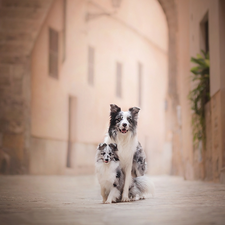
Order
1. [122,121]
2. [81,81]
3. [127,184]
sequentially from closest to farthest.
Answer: [122,121]
[127,184]
[81,81]

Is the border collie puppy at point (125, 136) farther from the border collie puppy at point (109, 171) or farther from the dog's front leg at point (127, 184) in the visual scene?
the border collie puppy at point (109, 171)

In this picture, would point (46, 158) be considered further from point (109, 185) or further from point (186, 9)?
point (109, 185)

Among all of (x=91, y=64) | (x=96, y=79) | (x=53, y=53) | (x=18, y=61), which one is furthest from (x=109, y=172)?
(x=96, y=79)

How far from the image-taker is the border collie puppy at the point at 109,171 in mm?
4973

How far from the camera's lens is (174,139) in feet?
61.7

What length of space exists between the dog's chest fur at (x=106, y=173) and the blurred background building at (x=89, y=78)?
4.12 metres

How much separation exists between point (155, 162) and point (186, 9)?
549 inches

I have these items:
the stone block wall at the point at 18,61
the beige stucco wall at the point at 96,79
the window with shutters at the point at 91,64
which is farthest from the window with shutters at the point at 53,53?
the window with shutters at the point at 91,64

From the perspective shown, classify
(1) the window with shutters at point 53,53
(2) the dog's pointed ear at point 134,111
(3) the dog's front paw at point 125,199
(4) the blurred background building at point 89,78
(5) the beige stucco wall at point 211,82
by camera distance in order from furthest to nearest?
(1) the window with shutters at point 53,53 → (4) the blurred background building at point 89,78 → (5) the beige stucco wall at point 211,82 → (2) the dog's pointed ear at point 134,111 → (3) the dog's front paw at point 125,199

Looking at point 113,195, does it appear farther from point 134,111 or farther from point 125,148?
point 134,111

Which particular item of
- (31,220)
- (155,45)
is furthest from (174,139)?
(31,220)

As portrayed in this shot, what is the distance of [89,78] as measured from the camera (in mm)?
21172

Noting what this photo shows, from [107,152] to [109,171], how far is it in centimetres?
21

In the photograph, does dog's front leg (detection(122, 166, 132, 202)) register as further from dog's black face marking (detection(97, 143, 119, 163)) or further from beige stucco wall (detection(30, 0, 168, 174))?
beige stucco wall (detection(30, 0, 168, 174))
